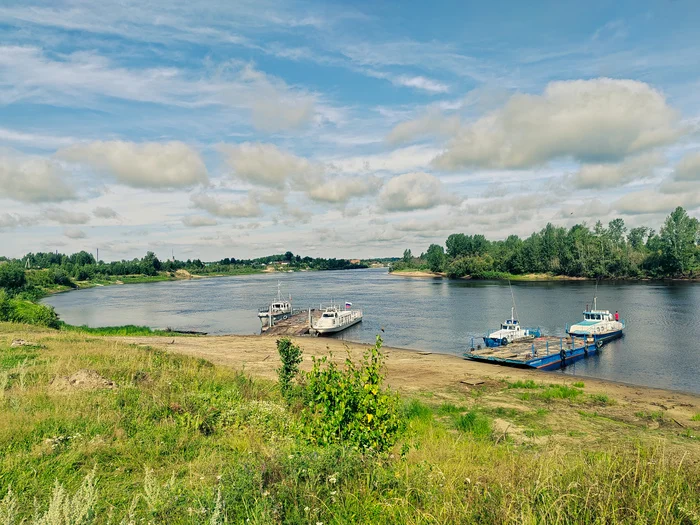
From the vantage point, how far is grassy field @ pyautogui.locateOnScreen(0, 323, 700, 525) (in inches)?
191

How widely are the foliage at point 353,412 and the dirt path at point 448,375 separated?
13.9 meters

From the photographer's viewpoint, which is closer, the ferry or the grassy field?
the grassy field

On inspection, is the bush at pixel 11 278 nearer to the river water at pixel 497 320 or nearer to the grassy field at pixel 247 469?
the river water at pixel 497 320

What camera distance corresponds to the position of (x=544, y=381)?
28.6m

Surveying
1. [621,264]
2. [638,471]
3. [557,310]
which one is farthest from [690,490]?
[621,264]

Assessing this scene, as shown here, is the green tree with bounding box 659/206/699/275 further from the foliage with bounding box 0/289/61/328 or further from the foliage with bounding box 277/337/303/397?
the foliage with bounding box 0/289/61/328

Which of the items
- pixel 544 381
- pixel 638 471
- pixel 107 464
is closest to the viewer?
pixel 638 471

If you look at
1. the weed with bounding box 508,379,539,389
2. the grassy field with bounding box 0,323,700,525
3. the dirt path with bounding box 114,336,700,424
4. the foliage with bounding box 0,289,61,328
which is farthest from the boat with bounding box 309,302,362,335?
the grassy field with bounding box 0,323,700,525

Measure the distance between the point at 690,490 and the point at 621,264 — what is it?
143279mm

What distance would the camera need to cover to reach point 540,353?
3722 cm

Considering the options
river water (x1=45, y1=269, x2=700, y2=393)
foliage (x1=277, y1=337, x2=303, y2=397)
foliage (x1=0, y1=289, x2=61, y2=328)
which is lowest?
river water (x1=45, y1=269, x2=700, y2=393)

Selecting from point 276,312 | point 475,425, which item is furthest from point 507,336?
point 276,312

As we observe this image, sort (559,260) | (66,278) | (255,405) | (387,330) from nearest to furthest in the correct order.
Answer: (255,405) < (387,330) < (559,260) < (66,278)

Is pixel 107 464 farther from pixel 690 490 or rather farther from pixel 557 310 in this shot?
pixel 557 310
